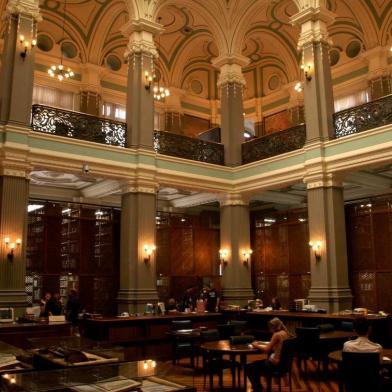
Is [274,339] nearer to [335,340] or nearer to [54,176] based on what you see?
[335,340]

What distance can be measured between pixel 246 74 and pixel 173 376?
19.9 m

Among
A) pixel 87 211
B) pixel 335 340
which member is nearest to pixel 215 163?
pixel 87 211

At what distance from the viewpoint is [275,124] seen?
2095 centimetres

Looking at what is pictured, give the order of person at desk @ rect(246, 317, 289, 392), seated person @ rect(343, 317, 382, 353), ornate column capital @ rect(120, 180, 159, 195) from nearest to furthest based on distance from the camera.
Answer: seated person @ rect(343, 317, 382, 353) < person at desk @ rect(246, 317, 289, 392) < ornate column capital @ rect(120, 180, 159, 195)

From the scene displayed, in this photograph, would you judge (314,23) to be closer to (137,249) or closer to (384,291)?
(137,249)

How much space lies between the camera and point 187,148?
52.0 ft

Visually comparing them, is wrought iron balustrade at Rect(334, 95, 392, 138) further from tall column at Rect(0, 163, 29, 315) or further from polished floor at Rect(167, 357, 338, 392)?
tall column at Rect(0, 163, 29, 315)

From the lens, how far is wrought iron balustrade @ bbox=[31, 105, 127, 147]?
42.9 feet

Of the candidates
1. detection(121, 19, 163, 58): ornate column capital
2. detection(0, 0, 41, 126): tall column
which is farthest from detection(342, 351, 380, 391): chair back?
detection(121, 19, 163, 58): ornate column capital

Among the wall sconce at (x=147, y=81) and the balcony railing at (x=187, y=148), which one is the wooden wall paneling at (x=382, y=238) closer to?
the balcony railing at (x=187, y=148)

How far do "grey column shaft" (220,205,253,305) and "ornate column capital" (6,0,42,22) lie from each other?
829 cm

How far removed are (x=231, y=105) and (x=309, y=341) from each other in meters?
9.92

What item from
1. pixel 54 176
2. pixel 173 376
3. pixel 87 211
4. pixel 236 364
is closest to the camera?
pixel 173 376

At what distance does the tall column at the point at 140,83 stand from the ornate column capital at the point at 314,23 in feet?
14.3
